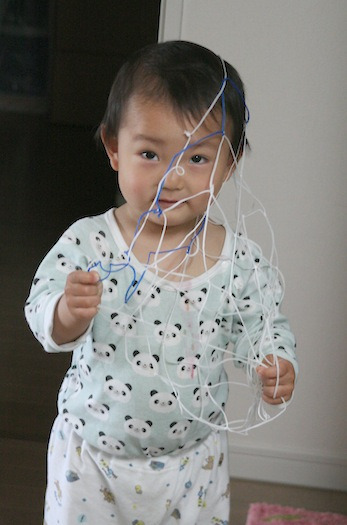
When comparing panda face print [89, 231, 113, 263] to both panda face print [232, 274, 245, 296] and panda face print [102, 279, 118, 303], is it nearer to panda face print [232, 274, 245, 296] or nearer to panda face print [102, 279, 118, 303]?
panda face print [102, 279, 118, 303]

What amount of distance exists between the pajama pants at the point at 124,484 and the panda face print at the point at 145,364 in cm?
13

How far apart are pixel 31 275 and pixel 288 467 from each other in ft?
3.79

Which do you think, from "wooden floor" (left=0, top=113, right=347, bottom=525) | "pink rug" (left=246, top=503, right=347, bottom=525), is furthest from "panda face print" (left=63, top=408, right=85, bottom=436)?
"pink rug" (left=246, top=503, right=347, bottom=525)

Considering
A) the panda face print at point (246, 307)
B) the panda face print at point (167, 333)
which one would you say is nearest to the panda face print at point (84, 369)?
the panda face print at point (167, 333)

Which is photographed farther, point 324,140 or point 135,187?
point 324,140

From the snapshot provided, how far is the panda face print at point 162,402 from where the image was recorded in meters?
1.12

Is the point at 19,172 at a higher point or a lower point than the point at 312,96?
lower

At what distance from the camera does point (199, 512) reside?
1.22 meters

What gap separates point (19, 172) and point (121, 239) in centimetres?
242

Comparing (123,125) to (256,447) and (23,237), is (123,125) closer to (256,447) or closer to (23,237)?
(256,447)

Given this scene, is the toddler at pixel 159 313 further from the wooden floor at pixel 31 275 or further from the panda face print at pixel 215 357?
the wooden floor at pixel 31 275

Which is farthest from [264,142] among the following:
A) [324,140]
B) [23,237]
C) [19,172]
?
[19,172]

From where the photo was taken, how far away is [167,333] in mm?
1110

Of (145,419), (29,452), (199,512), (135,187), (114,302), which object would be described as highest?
(135,187)
